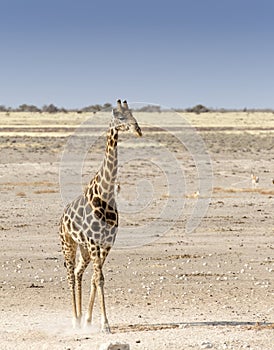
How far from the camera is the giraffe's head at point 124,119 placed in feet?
35.6

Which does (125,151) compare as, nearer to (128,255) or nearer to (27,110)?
(128,255)

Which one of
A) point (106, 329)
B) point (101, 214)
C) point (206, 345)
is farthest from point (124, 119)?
point (206, 345)

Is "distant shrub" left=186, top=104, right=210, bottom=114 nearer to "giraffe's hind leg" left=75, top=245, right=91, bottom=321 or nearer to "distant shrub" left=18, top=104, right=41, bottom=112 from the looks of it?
"distant shrub" left=18, top=104, right=41, bottom=112

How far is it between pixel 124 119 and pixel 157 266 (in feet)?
19.8

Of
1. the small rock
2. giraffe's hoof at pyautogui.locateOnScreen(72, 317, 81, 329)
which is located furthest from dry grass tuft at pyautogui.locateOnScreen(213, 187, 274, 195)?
the small rock

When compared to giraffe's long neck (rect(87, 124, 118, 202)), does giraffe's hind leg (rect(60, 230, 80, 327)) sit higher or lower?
lower

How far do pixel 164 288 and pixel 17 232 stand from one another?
24.5 ft

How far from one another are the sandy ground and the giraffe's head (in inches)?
42.1

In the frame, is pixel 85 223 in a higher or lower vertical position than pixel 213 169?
higher

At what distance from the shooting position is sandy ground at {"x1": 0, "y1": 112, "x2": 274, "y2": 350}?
11.1 meters

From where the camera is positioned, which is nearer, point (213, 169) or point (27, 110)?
point (213, 169)

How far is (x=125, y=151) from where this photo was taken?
50250 mm

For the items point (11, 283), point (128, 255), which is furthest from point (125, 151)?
point (11, 283)

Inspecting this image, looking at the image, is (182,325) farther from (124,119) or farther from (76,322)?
(124,119)
